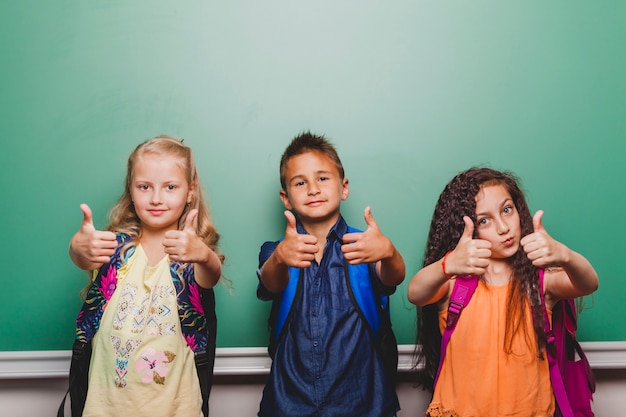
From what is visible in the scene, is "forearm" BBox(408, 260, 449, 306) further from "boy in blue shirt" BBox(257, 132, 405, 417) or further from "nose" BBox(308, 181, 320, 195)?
"nose" BBox(308, 181, 320, 195)

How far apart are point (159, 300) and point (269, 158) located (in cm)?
58

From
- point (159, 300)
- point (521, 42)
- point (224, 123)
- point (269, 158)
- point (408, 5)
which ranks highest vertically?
point (408, 5)

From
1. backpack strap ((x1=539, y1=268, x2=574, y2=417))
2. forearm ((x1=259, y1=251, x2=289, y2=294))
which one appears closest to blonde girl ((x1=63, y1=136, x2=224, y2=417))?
forearm ((x1=259, y1=251, x2=289, y2=294))

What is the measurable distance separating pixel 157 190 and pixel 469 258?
2.63ft

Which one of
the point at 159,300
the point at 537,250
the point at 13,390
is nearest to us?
the point at 537,250

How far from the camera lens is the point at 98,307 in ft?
4.60

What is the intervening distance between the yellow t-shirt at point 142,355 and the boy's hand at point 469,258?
70 centimetres

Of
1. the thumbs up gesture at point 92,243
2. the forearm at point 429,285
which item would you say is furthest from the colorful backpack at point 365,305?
the thumbs up gesture at point 92,243

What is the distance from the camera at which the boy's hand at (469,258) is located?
4.15 ft

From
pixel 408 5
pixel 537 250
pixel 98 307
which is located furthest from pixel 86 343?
pixel 408 5

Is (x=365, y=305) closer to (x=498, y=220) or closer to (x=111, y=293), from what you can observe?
(x=498, y=220)

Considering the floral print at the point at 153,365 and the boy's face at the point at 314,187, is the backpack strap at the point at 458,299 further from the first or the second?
the floral print at the point at 153,365

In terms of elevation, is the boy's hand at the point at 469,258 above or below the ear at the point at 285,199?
below

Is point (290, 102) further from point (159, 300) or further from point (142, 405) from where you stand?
point (142, 405)
